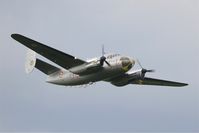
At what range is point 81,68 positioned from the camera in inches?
2491

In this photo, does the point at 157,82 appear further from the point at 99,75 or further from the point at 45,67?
the point at 45,67

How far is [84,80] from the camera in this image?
63812mm

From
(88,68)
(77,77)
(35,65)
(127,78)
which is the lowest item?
(77,77)

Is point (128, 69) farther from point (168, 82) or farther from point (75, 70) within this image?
point (168, 82)

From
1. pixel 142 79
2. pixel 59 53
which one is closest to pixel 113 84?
pixel 142 79

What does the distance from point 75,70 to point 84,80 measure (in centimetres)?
128

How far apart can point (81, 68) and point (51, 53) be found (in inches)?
128

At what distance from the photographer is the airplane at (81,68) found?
205 feet

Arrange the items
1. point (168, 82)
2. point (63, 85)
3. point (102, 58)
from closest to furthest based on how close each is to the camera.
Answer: point (102, 58), point (63, 85), point (168, 82)

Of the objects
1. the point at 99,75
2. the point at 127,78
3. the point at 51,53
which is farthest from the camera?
the point at 127,78

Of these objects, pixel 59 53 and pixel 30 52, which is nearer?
pixel 59 53

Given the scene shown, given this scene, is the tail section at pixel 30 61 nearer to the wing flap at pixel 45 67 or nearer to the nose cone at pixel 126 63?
the wing flap at pixel 45 67

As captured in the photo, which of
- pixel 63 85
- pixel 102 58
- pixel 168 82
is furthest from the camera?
pixel 168 82

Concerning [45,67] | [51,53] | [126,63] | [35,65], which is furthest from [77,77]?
[35,65]
